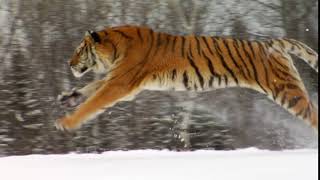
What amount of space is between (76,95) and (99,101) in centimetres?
14

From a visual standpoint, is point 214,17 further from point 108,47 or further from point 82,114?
point 82,114

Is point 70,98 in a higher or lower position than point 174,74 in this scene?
lower

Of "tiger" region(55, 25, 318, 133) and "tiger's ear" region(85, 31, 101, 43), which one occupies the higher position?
"tiger's ear" region(85, 31, 101, 43)

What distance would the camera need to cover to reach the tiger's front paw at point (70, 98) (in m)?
2.85

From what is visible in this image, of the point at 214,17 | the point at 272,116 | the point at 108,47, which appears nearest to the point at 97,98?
the point at 108,47

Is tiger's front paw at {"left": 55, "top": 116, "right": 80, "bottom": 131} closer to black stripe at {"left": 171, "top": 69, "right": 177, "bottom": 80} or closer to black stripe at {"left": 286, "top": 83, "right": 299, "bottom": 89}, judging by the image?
black stripe at {"left": 171, "top": 69, "right": 177, "bottom": 80}

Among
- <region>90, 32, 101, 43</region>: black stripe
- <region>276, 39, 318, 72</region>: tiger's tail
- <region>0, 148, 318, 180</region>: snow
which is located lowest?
<region>0, 148, 318, 180</region>: snow

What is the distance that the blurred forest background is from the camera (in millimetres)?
2842

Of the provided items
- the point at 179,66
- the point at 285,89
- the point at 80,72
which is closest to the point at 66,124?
the point at 80,72

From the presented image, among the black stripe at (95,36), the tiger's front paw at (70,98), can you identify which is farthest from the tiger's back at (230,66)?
the tiger's front paw at (70,98)

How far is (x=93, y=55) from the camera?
114 inches

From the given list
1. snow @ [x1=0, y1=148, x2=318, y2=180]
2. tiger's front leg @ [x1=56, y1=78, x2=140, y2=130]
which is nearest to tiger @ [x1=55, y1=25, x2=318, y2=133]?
tiger's front leg @ [x1=56, y1=78, x2=140, y2=130]

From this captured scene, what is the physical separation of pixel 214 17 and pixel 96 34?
0.71 m

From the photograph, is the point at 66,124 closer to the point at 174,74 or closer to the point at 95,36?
the point at 95,36
